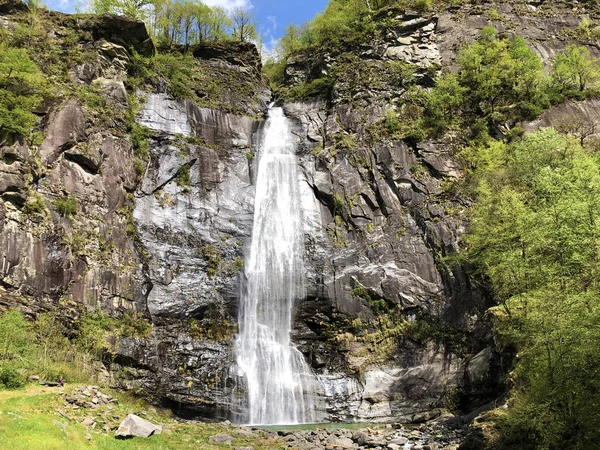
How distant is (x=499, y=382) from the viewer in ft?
57.6

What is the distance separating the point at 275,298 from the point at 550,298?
1611cm

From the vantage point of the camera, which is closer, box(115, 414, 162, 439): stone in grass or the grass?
the grass

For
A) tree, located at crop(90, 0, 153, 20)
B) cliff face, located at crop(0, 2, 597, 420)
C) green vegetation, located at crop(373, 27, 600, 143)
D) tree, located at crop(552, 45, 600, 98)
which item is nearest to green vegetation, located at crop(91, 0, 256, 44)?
tree, located at crop(90, 0, 153, 20)

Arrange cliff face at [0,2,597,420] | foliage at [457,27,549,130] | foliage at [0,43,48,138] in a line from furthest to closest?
foliage at [457,27,549,130] < foliage at [0,43,48,138] < cliff face at [0,2,597,420]

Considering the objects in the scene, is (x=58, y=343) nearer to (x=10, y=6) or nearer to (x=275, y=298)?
(x=275, y=298)

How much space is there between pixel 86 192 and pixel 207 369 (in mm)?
11423

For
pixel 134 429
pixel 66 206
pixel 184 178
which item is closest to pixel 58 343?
pixel 134 429

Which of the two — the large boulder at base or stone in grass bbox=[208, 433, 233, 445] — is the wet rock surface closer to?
stone in grass bbox=[208, 433, 233, 445]

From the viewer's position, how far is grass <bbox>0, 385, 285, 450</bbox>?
11023 mm

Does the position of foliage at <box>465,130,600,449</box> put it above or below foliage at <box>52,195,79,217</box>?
below

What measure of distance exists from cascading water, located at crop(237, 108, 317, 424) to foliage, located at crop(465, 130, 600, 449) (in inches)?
411

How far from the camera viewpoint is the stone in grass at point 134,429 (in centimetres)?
1320

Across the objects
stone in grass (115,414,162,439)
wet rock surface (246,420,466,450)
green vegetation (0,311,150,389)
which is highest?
green vegetation (0,311,150,389)

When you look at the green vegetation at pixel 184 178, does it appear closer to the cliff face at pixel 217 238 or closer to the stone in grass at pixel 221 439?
the cliff face at pixel 217 238
